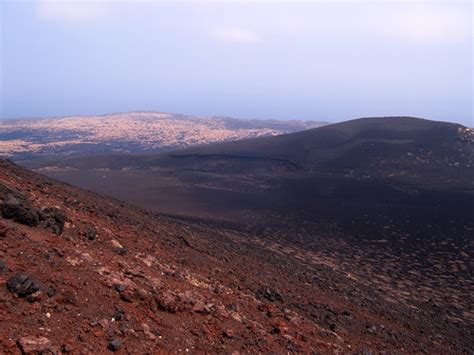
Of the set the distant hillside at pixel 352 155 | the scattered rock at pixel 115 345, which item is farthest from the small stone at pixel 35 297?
the distant hillside at pixel 352 155

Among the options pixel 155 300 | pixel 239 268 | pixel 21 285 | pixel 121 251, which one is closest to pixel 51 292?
pixel 21 285

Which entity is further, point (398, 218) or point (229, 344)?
point (398, 218)

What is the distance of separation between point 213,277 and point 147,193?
20078 millimetres

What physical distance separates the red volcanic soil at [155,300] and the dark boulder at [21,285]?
11mm

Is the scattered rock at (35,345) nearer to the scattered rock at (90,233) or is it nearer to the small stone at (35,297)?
the small stone at (35,297)

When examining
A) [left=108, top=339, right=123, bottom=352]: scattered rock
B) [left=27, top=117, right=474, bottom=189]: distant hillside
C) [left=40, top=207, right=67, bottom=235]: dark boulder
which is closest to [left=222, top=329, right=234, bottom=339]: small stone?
[left=108, top=339, right=123, bottom=352]: scattered rock

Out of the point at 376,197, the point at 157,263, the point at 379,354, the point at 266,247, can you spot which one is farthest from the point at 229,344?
the point at 376,197

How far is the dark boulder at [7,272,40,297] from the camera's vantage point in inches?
206

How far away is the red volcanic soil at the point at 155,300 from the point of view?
17.2ft

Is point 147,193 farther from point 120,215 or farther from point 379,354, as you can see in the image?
point 379,354

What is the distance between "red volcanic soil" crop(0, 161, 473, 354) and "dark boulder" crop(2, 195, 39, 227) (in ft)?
0.04

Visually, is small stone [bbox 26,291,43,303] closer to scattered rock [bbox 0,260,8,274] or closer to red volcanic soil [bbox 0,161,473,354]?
red volcanic soil [bbox 0,161,473,354]

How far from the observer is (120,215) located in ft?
36.6

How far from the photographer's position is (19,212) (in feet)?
22.4
